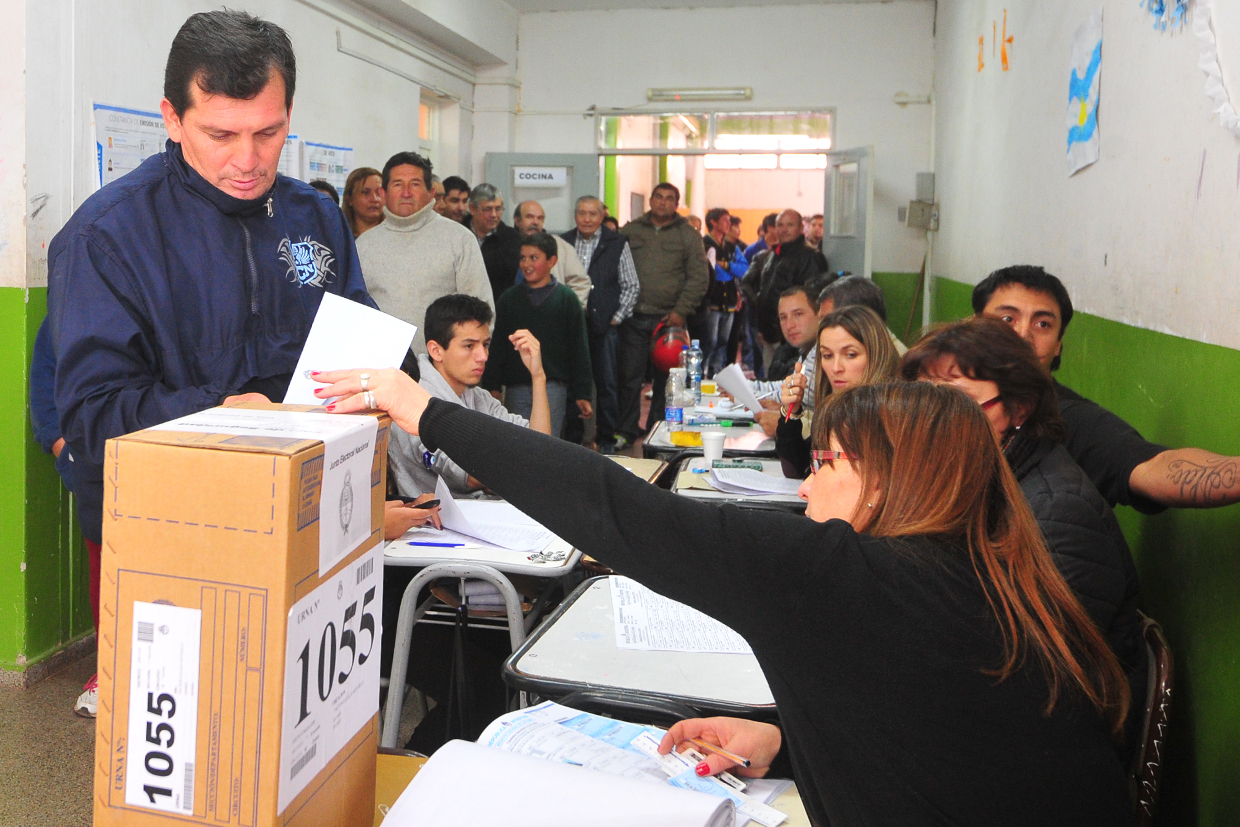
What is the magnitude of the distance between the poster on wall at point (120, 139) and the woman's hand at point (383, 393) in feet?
8.64

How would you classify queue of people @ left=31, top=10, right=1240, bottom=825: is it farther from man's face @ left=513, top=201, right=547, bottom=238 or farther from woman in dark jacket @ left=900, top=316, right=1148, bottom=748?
man's face @ left=513, top=201, right=547, bottom=238

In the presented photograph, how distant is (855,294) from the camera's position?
12.3ft

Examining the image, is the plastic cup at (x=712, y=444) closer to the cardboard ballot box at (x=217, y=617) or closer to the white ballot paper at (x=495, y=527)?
the white ballot paper at (x=495, y=527)

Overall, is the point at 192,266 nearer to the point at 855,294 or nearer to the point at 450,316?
the point at 450,316

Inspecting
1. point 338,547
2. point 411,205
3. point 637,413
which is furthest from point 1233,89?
point 637,413

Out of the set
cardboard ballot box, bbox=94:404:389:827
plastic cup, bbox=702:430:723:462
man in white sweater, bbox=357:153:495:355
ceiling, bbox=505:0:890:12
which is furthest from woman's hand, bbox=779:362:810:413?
ceiling, bbox=505:0:890:12

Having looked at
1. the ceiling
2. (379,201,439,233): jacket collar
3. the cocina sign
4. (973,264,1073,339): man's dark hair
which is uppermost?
the ceiling

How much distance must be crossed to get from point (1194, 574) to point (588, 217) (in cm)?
522

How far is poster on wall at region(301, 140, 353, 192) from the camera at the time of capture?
5.58 m

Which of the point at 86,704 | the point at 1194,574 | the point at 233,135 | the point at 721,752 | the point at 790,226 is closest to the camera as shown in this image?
the point at 721,752

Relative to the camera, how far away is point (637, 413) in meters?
6.79

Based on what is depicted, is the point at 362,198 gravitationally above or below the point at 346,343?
above

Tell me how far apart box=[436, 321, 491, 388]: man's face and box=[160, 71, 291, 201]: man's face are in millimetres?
1684

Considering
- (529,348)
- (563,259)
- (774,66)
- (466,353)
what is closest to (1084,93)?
(529,348)
